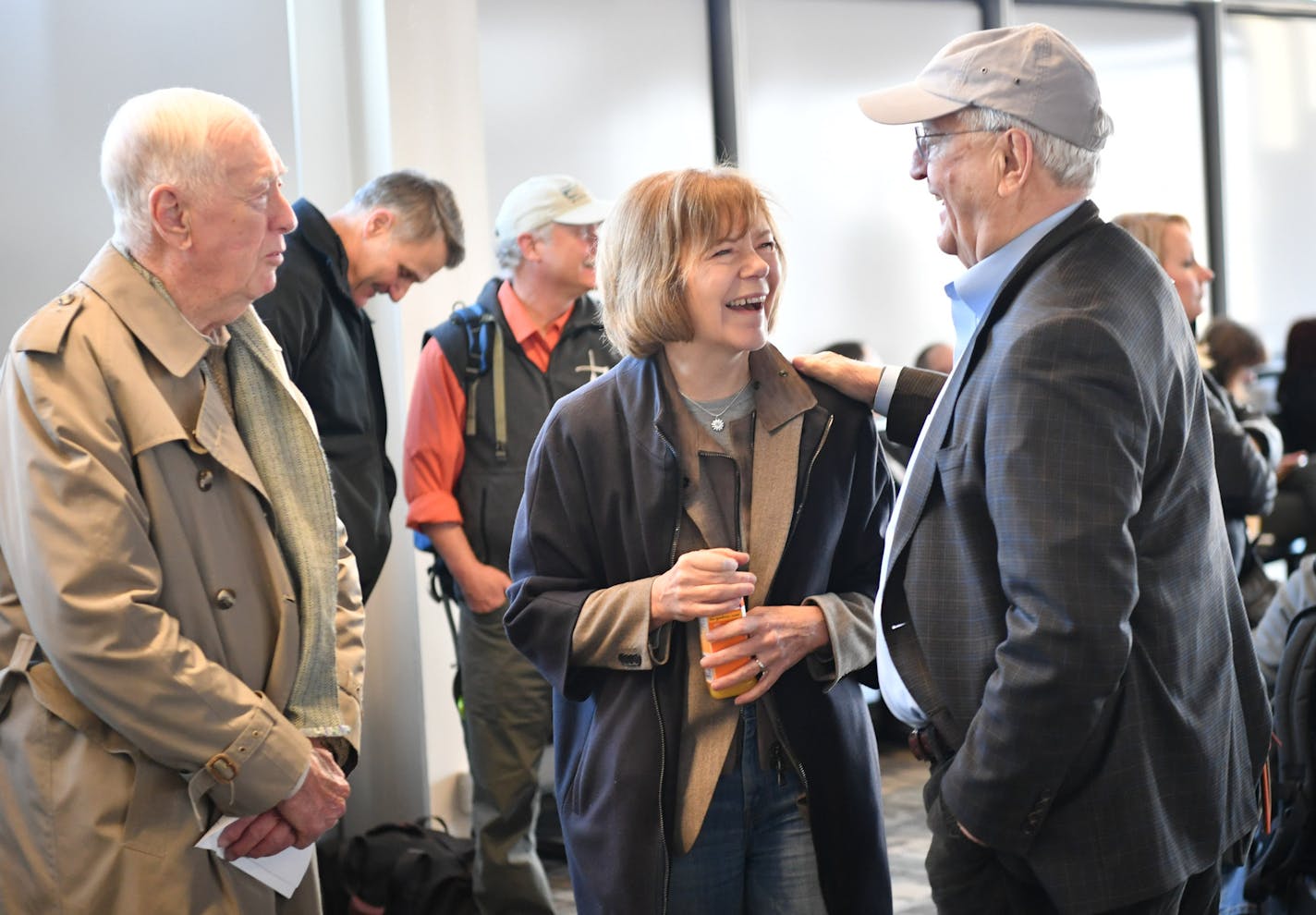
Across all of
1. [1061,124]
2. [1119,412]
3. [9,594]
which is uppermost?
[1061,124]

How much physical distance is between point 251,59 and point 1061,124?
276 centimetres

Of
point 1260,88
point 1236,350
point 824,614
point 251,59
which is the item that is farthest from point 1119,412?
point 1260,88

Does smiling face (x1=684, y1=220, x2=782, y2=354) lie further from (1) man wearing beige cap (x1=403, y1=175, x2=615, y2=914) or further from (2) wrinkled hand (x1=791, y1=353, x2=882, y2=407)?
(1) man wearing beige cap (x1=403, y1=175, x2=615, y2=914)

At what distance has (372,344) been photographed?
3.34 metres

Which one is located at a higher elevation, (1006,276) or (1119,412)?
(1006,276)

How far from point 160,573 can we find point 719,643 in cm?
74

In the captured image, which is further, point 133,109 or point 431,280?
point 431,280

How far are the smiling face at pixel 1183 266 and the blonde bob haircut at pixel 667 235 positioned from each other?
1.92 metres

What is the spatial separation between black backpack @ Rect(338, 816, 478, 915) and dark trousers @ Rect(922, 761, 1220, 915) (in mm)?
1895

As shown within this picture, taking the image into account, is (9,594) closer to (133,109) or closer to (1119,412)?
(133,109)

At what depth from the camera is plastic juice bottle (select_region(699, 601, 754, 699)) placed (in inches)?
73.4

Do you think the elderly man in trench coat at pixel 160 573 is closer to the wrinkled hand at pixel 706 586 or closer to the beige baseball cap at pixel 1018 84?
the wrinkled hand at pixel 706 586

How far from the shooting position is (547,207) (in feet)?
11.5

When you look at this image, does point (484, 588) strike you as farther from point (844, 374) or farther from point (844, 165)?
point (844, 165)
